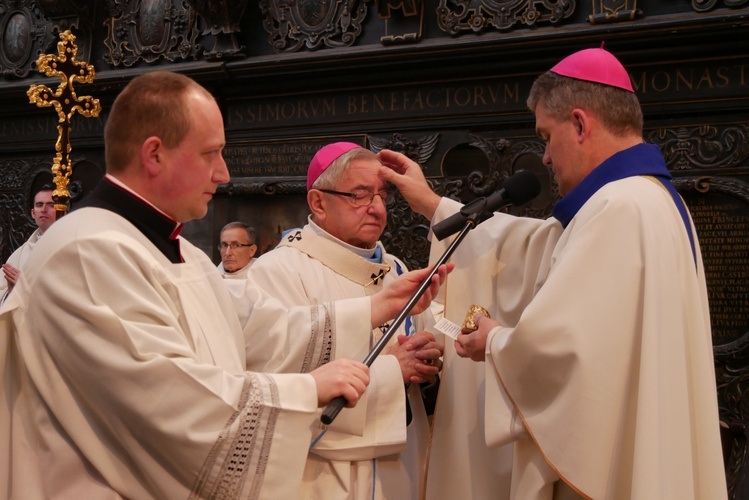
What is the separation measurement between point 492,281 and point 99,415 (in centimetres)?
182

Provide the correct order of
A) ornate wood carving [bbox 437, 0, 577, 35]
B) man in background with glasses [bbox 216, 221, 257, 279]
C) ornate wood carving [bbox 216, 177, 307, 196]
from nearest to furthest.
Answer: ornate wood carving [bbox 437, 0, 577, 35]
man in background with glasses [bbox 216, 221, 257, 279]
ornate wood carving [bbox 216, 177, 307, 196]

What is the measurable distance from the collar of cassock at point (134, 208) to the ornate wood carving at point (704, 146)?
5253 millimetres

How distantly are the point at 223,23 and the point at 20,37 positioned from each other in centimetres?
268

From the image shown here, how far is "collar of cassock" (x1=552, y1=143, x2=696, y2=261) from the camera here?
2.92m

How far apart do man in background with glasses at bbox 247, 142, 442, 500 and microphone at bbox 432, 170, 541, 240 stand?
528 millimetres

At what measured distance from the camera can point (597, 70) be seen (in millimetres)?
3068

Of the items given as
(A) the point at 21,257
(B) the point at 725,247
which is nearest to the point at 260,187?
(A) the point at 21,257

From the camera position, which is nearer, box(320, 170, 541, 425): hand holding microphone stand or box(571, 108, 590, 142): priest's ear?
box(320, 170, 541, 425): hand holding microphone stand

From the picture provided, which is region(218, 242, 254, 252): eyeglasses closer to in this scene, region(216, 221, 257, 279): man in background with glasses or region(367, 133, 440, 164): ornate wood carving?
region(216, 221, 257, 279): man in background with glasses

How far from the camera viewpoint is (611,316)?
8.70 ft

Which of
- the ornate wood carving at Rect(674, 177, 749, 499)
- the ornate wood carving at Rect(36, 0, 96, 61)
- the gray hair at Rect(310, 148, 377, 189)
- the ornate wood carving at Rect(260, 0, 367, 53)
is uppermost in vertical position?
the ornate wood carving at Rect(36, 0, 96, 61)

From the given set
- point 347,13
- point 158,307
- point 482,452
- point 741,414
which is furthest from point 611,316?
point 347,13

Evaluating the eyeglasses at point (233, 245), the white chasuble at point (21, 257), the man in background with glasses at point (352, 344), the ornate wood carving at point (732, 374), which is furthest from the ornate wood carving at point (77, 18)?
the ornate wood carving at point (732, 374)

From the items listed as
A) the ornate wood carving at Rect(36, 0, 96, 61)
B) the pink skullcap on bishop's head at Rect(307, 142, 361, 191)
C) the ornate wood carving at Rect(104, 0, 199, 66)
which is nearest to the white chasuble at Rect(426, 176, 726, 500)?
the pink skullcap on bishop's head at Rect(307, 142, 361, 191)
